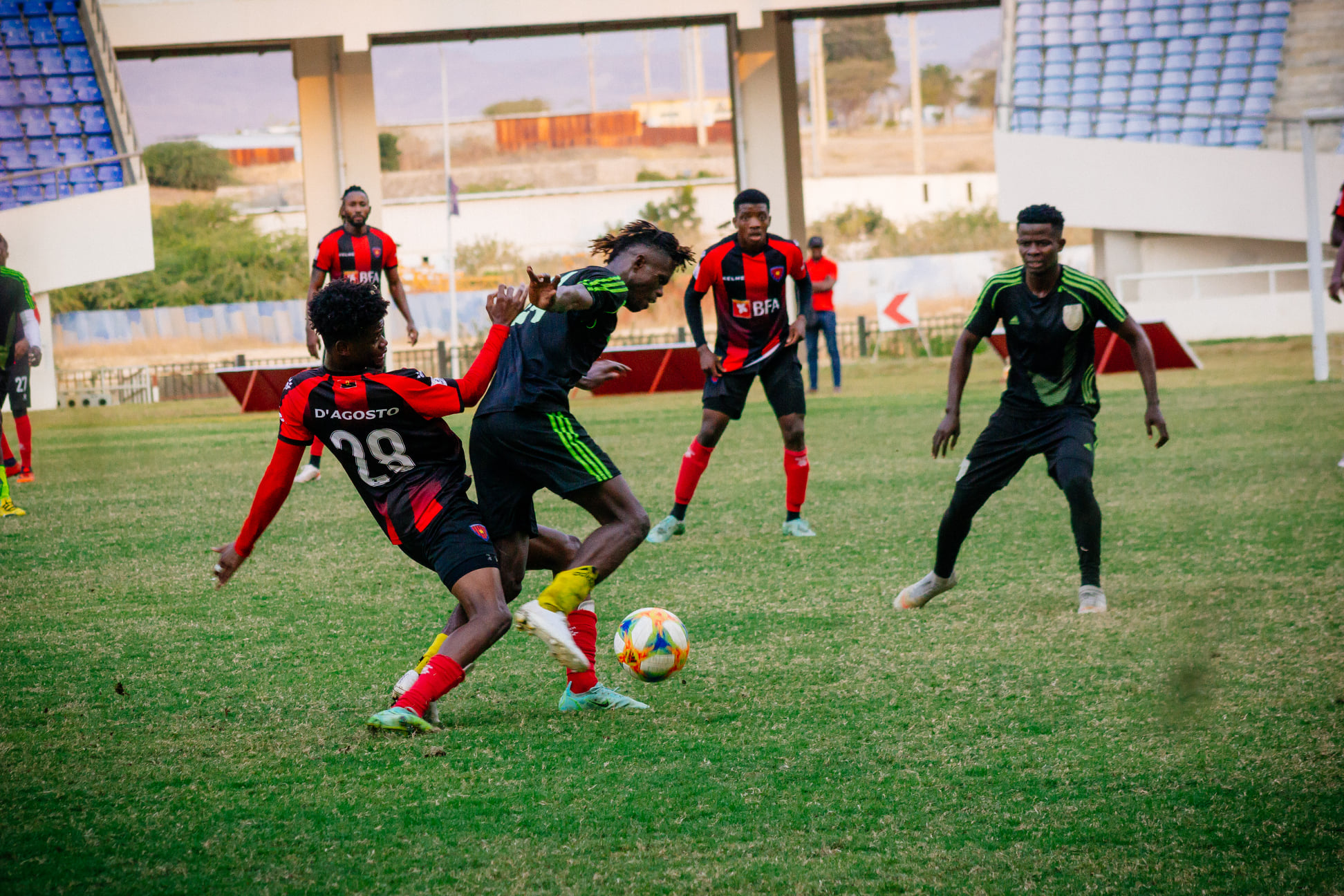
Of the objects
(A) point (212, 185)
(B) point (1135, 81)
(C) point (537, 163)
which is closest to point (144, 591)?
(B) point (1135, 81)

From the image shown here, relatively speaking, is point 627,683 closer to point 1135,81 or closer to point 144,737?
point 144,737

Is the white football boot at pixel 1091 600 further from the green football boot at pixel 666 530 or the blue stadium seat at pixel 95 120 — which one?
the blue stadium seat at pixel 95 120

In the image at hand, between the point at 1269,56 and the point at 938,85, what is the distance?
50887 millimetres

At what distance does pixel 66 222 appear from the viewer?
24844 millimetres

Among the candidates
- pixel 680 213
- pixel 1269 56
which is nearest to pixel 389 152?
pixel 680 213

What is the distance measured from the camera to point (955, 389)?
20.4 ft

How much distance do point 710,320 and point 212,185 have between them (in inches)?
1234

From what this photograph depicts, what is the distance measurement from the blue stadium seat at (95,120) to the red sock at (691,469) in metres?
22.9

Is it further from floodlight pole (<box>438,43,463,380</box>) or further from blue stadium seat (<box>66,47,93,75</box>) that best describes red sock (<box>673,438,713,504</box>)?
blue stadium seat (<box>66,47,93,75</box>)

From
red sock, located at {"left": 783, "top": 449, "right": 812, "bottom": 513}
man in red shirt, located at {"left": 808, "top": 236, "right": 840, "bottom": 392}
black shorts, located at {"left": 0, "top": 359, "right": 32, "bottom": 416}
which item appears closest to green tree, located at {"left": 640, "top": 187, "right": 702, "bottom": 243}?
man in red shirt, located at {"left": 808, "top": 236, "right": 840, "bottom": 392}

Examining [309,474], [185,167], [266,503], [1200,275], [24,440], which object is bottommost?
[309,474]

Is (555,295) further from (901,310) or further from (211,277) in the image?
(211,277)

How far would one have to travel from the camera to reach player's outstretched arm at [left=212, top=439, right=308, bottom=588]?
14.9ft

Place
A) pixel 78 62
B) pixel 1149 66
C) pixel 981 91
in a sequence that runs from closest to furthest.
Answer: pixel 78 62 → pixel 1149 66 → pixel 981 91
